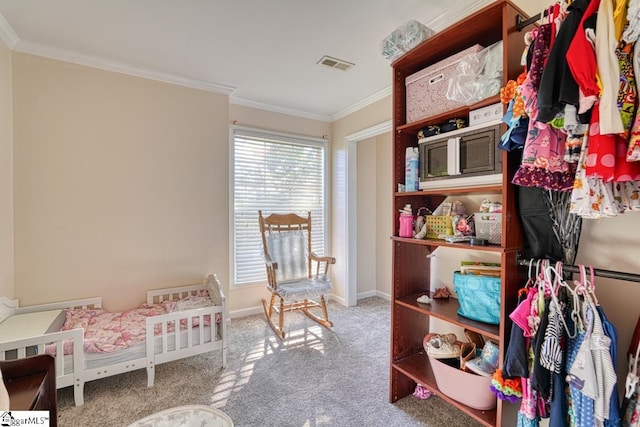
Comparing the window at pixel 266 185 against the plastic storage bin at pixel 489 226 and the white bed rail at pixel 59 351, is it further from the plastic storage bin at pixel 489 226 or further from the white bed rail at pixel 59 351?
the plastic storage bin at pixel 489 226

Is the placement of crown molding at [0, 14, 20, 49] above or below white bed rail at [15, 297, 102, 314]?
above

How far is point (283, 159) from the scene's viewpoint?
11.7 ft

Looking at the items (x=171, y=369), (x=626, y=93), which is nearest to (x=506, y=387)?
(x=626, y=93)

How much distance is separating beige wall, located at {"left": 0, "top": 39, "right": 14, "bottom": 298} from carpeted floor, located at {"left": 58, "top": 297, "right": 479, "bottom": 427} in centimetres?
95

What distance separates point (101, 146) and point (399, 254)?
103 inches

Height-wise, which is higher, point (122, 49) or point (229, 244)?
point (122, 49)

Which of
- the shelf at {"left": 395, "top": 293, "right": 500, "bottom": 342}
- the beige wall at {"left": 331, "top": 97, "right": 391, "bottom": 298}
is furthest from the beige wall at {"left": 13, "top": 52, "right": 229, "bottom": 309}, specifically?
the shelf at {"left": 395, "top": 293, "right": 500, "bottom": 342}

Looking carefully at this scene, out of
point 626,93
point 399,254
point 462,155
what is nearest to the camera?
point 626,93

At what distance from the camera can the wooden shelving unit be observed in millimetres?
1290

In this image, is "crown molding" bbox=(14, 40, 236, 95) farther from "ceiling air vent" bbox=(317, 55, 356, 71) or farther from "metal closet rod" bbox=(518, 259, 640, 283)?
"metal closet rod" bbox=(518, 259, 640, 283)

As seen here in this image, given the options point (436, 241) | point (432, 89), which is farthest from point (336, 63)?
point (436, 241)

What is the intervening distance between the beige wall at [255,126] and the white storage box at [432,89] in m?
2.04

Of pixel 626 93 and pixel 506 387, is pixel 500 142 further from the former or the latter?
pixel 506 387

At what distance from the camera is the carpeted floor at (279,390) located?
1.70 m
